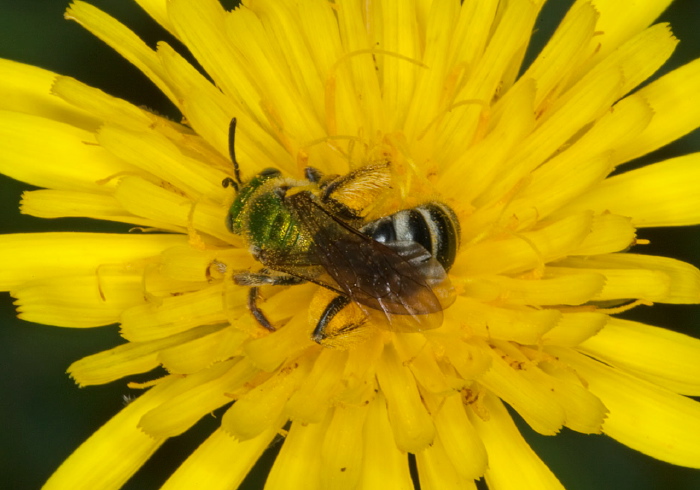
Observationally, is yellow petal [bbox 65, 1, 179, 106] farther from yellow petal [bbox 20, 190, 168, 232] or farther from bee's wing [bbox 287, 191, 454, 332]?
bee's wing [bbox 287, 191, 454, 332]

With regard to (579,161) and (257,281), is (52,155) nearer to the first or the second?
(257,281)

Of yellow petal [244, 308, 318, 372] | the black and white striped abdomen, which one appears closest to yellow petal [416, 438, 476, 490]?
yellow petal [244, 308, 318, 372]

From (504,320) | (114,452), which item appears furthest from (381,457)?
(114,452)

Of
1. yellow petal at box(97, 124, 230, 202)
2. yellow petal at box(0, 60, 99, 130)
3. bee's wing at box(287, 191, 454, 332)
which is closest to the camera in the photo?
bee's wing at box(287, 191, 454, 332)

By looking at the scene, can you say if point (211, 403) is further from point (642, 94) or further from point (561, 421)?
point (642, 94)

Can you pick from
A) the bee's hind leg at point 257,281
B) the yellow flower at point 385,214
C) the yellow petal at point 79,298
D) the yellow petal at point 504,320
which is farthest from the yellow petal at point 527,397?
the yellow petal at point 79,298

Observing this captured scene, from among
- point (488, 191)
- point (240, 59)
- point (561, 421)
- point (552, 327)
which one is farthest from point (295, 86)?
point (561, 421)
